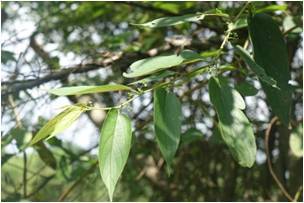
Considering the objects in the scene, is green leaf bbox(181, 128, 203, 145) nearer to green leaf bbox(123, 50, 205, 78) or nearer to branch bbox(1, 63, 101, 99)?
branch bbox(1, 63, 101, 99)

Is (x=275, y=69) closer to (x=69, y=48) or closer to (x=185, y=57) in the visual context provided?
(x=185, y=57)

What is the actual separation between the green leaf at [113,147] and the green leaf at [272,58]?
0.76ft

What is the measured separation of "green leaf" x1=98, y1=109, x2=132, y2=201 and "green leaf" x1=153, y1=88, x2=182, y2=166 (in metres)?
0.04

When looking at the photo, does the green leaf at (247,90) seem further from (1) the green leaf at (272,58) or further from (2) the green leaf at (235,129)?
(2) the green leaf at (235,129)

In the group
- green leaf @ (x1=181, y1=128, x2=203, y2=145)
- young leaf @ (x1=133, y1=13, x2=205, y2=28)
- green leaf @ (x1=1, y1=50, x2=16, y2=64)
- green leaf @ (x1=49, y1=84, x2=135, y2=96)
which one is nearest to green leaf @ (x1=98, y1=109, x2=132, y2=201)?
green leaf @ (x1=49, y1=84, x2=135, y2=96)

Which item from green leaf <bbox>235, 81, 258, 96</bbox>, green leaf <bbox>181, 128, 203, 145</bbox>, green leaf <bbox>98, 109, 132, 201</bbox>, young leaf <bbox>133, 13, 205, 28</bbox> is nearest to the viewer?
green leaf <bbox>98, 109, 132, 201</bbox>

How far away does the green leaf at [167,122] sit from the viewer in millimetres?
657

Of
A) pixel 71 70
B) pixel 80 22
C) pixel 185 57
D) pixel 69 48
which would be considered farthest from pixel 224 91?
pixel 80 22

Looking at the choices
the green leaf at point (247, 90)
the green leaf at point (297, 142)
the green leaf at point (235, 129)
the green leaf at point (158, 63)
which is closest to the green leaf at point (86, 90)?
the green leaf at point (158, 63)

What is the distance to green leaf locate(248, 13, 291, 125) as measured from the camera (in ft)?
2.60

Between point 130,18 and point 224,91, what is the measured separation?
1071 mm

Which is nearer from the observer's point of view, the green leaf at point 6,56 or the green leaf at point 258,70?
the green leaf at point 258,70

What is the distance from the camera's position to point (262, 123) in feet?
5.04

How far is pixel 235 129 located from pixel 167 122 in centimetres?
9
